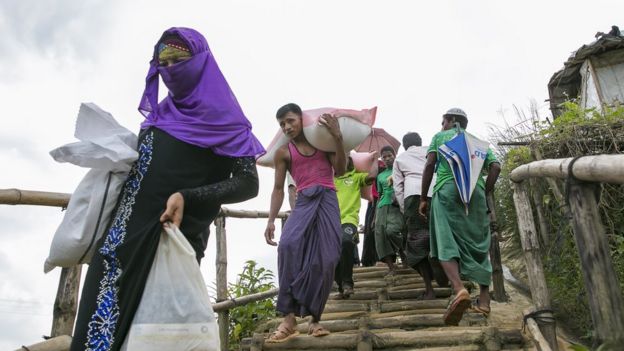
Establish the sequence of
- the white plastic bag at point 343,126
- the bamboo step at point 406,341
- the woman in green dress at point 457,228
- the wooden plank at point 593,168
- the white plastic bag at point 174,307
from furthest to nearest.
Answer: the woman in green dress at point 457,228
the white plastic bag at point 343,126
the bamboo step at point 406,341
the wooden plank at point 593,168
the white plastic bag at point 174,307

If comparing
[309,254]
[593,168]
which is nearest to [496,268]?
[309,254]

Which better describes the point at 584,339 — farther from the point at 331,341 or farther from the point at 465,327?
the point at 331,341

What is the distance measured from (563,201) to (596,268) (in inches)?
62.5

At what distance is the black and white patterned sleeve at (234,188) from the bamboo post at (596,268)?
1353mm

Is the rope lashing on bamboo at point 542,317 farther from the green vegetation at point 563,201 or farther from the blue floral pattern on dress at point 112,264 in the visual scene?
the blue floral pattern on dress at point 112,264

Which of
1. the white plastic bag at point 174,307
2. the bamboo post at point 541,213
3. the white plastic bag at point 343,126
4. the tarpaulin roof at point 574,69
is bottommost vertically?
the white plastic bag at point 174,307

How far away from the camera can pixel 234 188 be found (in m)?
Result: 1.79

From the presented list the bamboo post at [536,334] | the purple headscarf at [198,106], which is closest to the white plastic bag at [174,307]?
the purple headscarf at [198,106]

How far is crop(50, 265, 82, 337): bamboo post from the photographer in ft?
7.99

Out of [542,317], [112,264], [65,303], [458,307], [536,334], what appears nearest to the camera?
[112,264]

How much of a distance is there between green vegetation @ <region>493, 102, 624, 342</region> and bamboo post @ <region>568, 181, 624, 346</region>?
1.00m

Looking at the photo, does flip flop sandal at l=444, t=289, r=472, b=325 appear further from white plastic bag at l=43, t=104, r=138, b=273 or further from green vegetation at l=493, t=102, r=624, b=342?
white plastic bag at l=43, t=104, r=138, b=273

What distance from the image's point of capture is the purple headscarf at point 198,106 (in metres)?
1.83

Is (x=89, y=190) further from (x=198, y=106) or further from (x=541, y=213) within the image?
(x=541, y=213)
